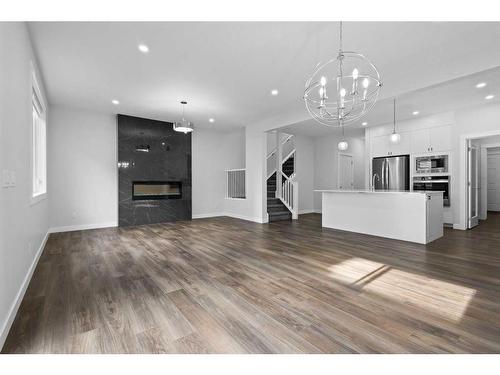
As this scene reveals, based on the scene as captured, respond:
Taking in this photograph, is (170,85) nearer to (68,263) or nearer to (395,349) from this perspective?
(68,263)

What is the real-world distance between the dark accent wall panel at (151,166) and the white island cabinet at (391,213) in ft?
14.2

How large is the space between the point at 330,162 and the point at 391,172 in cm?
222

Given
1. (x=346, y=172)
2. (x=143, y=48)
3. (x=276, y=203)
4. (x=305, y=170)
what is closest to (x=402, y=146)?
(x=346, y=172)

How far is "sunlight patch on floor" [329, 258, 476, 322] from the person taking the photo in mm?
2098

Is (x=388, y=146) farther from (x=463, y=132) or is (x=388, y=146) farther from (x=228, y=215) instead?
(x=228, y=215)

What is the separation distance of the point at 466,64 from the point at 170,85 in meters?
4.49

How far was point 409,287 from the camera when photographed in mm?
2504

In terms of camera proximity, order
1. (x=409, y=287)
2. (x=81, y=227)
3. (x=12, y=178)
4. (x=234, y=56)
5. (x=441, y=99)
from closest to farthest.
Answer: (x=12, y=178)
(x=409, y=287)
(x=234, y=56)
(x=441, y=99)
(x=81, y=227)

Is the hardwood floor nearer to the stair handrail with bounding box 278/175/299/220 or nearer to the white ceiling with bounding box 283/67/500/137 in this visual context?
the white ceiling with bounding box 283/67/500/137

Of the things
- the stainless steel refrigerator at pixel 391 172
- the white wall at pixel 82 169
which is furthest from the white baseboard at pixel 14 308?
the stainless steel refrigerator at pixel 391 172

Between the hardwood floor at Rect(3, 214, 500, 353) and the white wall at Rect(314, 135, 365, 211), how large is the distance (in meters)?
4.67

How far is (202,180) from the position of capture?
310 inches

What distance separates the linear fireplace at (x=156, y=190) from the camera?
21.0ft
